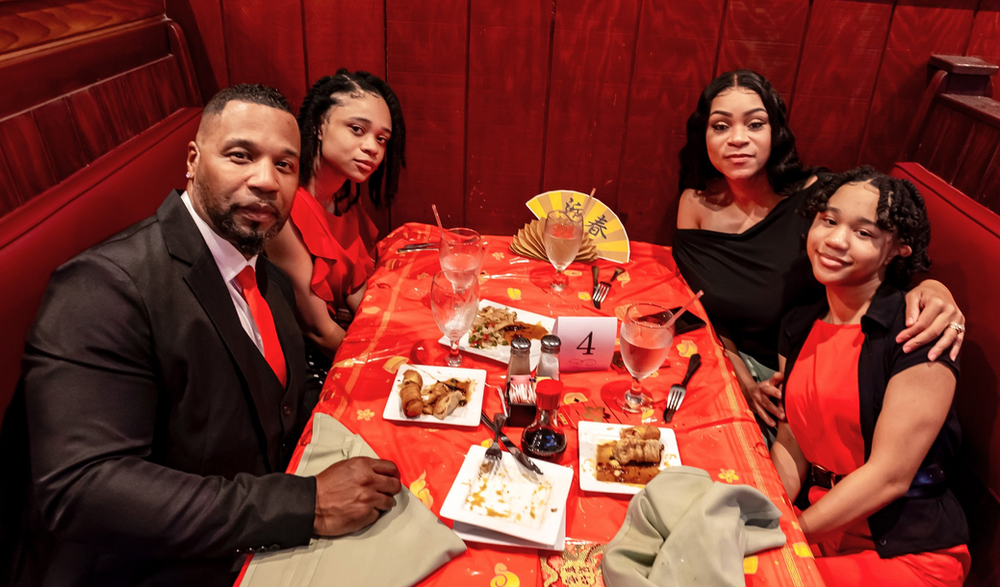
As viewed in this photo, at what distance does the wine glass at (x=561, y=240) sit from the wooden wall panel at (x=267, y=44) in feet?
4.06

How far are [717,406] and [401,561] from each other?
2.67 feet

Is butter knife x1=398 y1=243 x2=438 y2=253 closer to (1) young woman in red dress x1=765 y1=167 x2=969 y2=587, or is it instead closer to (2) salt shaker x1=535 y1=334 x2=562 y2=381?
(2) salt shaker x1=535 y1=334 x2=562 y2=381

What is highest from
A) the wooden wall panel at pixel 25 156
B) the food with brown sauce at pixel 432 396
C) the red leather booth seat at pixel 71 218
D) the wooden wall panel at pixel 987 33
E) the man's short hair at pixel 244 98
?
the wooden wall panel at pixel 987 33

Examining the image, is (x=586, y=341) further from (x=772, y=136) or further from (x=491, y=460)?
(x=772, y=136)

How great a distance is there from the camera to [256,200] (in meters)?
1.29

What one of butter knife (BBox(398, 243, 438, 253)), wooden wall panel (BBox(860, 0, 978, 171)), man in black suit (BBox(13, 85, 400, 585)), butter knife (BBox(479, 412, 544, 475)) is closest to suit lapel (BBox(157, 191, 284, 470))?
man in black suit (BBox(13, 85, 400, 585))

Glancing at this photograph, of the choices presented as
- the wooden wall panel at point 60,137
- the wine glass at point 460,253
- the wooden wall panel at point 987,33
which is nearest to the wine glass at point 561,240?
A: the wine glass at point 460,253

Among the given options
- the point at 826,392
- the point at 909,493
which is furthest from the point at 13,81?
the point at 909,493

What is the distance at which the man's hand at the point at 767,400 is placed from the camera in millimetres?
1813

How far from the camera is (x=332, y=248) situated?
2006 millimetres

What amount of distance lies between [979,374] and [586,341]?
3.42 ft

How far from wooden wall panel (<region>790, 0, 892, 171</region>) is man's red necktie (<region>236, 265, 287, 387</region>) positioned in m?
2.12

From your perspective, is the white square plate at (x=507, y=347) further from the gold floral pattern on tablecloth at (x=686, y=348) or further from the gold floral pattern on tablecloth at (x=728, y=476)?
the gold floral pattern on tablecloth at (x=728, y=476)

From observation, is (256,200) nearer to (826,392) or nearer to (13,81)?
(13,81)
